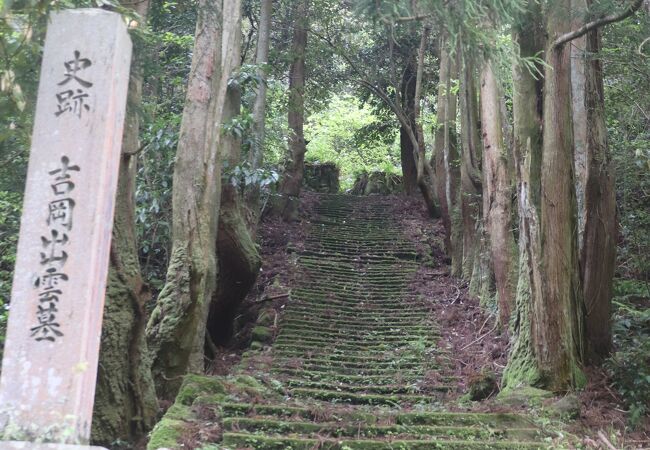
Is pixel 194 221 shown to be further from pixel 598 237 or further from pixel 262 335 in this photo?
A: pixel 598 237

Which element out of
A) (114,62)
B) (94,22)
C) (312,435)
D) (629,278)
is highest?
(94,22)

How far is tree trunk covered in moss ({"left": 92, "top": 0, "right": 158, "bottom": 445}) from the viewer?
5871 millimetres

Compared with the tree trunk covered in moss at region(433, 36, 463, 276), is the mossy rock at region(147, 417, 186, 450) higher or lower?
lower

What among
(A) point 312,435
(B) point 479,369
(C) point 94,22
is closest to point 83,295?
(C) point 94,22

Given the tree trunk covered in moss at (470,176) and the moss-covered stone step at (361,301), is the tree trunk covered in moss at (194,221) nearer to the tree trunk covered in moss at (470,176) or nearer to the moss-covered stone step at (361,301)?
the moss-covered stone step at (361,301)

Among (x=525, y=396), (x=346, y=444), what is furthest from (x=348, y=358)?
(x=346, y=444)

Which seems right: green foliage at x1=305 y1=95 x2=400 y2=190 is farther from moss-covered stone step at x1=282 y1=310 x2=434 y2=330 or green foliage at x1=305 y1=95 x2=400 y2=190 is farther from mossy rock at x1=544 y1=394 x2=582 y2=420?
mossy rock at x1=544 y1=394 x2=582 y2=420

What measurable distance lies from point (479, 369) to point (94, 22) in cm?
706

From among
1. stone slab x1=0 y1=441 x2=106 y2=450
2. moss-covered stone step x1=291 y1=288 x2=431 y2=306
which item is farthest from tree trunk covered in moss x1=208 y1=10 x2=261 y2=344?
stone slab x1=0 y1=441 x2=106 y2=450

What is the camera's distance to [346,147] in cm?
2316

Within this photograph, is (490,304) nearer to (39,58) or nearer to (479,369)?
(479,369)

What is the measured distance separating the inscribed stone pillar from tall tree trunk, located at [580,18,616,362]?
18.8ft

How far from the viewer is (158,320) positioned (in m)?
7.66

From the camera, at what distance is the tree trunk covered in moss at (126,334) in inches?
231
